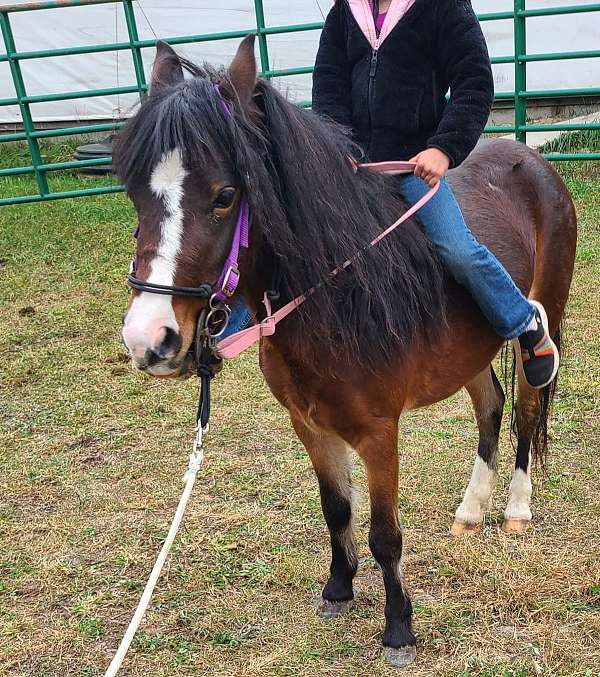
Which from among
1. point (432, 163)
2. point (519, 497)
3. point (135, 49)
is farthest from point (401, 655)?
point (135, 49)

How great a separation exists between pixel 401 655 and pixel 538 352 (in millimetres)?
1217

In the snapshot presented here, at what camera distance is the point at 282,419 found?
14.3 feet

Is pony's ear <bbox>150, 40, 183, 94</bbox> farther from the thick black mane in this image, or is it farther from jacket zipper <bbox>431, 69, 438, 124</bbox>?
jacket zipper <bbox>431, 69, 438, 124</bbox>

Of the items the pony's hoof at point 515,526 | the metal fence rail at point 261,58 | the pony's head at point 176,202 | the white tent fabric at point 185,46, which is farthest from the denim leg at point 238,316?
the white tent fabric at point 185,46

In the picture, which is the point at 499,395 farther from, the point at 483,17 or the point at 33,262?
the point at 33,262

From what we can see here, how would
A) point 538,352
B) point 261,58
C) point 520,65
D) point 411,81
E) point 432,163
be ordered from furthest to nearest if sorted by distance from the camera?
point 261,58, point 520,65, point 538,352, point 411,81, point 432,163

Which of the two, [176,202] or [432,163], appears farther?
[432,163]

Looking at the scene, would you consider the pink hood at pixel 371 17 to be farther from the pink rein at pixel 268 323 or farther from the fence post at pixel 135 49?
Result: the fence post at pixel 135 49

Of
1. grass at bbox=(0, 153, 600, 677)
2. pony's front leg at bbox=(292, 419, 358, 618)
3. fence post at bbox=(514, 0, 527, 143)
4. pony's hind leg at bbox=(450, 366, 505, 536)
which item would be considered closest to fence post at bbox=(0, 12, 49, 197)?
grass at bbox=(0, 153, 600, 677)

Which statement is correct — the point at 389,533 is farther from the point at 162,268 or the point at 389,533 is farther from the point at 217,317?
the point at 162,268

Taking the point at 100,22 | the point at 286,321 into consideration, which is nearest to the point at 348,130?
the point at 286,321

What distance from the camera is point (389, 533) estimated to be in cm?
259

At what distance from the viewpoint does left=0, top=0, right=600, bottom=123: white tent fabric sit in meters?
9.37

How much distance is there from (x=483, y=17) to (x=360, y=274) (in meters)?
5.38
